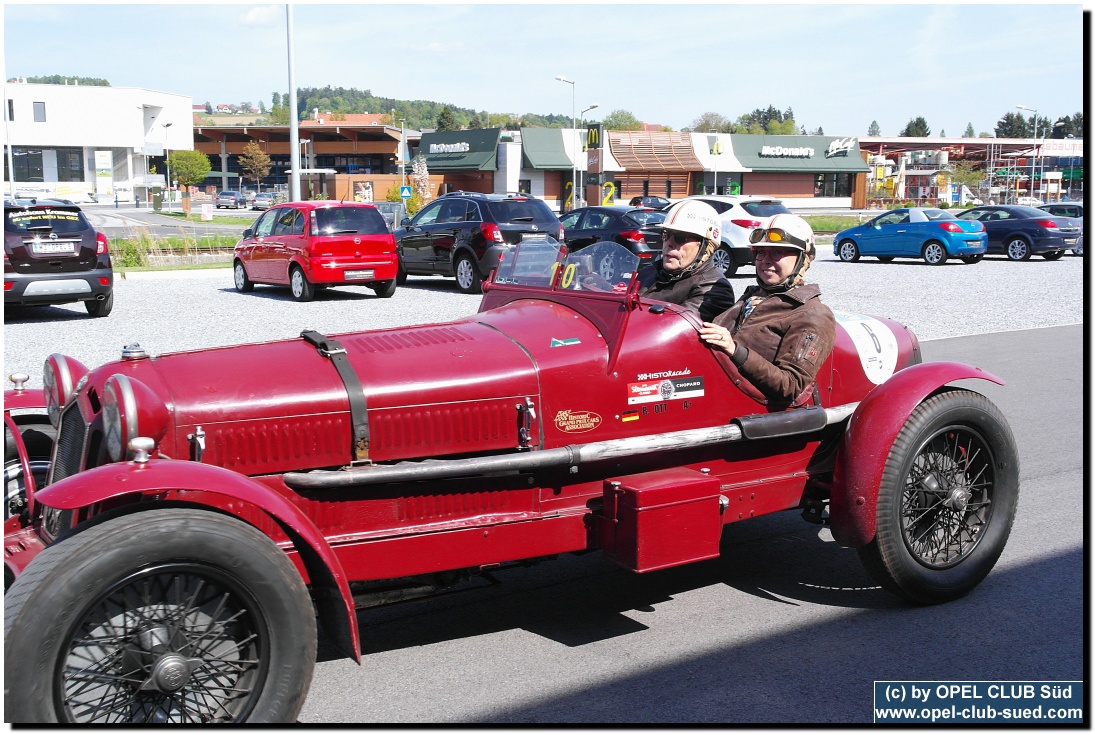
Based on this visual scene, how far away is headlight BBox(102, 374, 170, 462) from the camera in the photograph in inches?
125

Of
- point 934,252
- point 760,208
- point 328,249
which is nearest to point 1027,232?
point 934,252

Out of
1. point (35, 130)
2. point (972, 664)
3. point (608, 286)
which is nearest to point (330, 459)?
point (608, 286)

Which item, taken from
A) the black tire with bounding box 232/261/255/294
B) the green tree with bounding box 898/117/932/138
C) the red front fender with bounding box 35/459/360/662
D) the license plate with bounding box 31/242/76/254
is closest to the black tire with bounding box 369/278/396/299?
the black tire with bounding box 232/261/255/294

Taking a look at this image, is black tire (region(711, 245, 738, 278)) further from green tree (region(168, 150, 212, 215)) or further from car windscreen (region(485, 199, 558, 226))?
green tree (region(168, 150, 212, 215))

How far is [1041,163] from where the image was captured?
8081cm

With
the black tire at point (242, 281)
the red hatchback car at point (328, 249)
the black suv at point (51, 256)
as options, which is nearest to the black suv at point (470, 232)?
the red hatchback car at point (328, 249)

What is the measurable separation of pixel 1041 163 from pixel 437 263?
3039 inches

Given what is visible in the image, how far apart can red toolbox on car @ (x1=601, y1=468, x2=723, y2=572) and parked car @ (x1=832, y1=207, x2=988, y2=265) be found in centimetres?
2138

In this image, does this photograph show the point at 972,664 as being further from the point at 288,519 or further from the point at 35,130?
the point at 35,130

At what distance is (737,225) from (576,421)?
16.9 meters

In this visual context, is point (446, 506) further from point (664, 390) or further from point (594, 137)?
point (594, 137)

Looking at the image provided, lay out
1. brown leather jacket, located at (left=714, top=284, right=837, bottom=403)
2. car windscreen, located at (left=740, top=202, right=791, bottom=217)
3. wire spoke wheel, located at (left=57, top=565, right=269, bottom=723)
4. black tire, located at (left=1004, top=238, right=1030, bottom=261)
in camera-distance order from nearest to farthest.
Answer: wire spoke wheel, located at (left=57, top=565, right=269, bottom=723) < brown leather jacket, located at (left=714, top=284, right=837, bottom=403) < car windscreen, located at (left=740, top=202, right=791, bottom=217) < black tire, located at (left=1004, top=238, right=1030, bottom=261)

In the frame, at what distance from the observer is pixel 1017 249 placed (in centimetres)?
2581

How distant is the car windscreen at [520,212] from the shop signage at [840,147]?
56.3m
